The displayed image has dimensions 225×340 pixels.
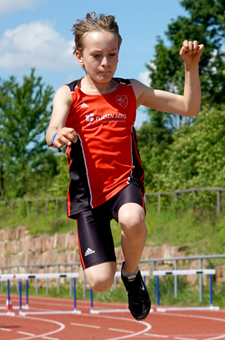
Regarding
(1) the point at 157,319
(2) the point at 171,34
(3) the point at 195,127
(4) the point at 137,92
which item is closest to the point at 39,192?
(2) the point at 171,34

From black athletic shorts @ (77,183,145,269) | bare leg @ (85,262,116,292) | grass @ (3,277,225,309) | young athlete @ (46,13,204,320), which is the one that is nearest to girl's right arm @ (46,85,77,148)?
young athlete @ (46,13,204,320)

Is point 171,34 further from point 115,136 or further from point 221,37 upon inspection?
point 115,136

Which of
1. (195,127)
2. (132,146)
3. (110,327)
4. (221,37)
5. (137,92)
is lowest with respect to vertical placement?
(110,327)

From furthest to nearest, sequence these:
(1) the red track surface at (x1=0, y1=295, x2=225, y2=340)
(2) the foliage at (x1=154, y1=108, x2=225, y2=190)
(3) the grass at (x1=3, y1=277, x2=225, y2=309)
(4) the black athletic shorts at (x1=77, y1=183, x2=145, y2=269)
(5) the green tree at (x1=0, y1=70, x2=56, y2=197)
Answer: (5) the green tree at (x1=0, y1=70, x2=56, y2=197) → (2) the foliage at (x1=154, y1=108, x2=225, y2=190) → (3) the grass at (x1=3, y1=277, x2=225, y2=309) → (1) the red track surface at (x1=0, y1=295, x2=225, y2=340) → (4) the black athletic shorts at (x1=77, y1=183, x2=145, y2=269)

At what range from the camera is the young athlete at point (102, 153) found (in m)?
4.95

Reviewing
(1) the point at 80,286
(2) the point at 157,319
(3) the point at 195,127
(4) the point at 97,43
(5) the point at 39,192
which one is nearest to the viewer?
(4) the point at 97,43

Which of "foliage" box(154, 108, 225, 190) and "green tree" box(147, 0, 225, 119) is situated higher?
"green tree" box(147, 0, 225, 119)

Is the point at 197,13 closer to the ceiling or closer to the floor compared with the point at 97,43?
closer to the ceiling

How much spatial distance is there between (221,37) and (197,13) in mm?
2210

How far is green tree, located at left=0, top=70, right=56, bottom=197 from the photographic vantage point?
44.6 meters

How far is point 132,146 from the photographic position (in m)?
5.13

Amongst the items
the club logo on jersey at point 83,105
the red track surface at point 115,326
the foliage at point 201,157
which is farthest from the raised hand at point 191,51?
the foliage at point 201,157

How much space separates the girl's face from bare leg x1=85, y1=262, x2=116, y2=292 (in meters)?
1.49

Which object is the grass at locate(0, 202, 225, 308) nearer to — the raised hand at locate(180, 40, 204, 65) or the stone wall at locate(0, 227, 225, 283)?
the stone wall at locate(0, 227, 225, 283)
